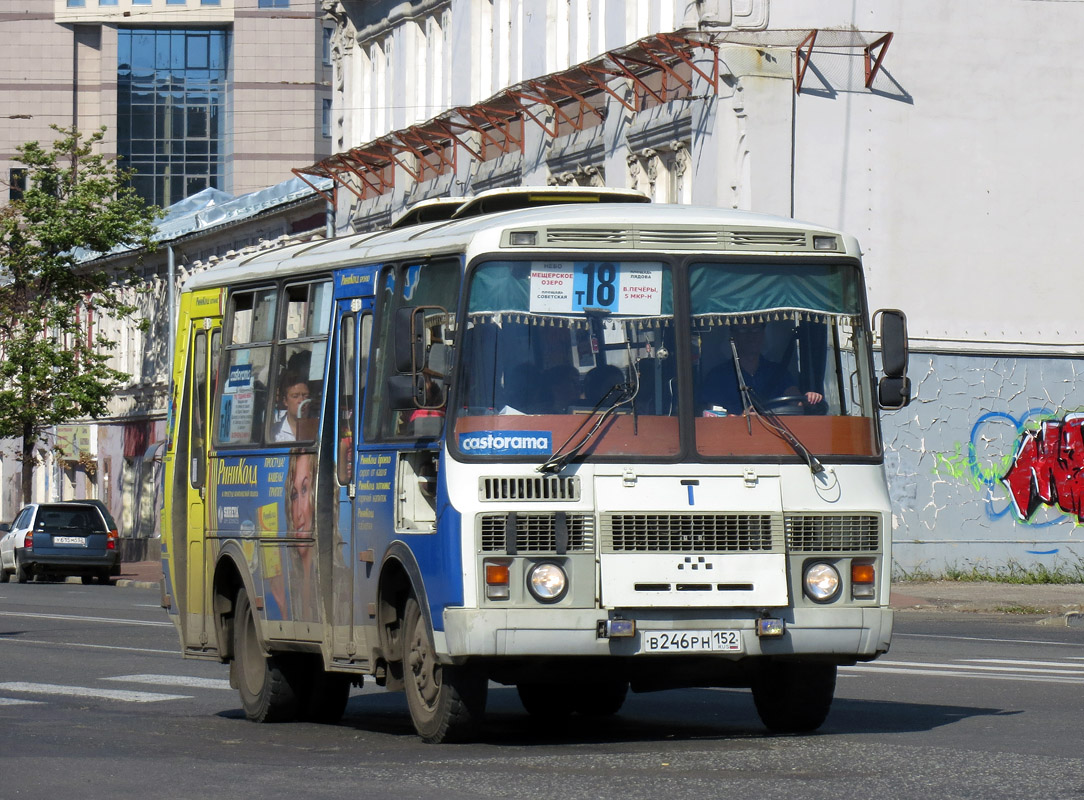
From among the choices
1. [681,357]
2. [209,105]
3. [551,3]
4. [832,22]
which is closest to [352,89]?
[551,3]

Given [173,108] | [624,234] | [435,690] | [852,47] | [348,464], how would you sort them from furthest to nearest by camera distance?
[173,108]
[852,47]
[348,464]
[624,234]
[435,690]

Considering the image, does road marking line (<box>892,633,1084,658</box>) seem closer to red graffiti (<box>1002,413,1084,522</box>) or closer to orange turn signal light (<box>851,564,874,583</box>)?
orange turn signal light (<box>851,564,874,583</box>)

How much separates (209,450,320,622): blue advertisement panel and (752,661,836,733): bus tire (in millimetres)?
2562

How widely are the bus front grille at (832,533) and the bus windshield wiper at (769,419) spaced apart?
257 mm

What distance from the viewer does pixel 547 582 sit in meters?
10.2

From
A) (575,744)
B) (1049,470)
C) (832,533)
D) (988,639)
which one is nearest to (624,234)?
(832,533)

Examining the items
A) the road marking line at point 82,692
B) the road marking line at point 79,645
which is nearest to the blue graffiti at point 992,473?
the road marking line at point 79,645

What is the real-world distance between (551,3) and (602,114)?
2.82 meters

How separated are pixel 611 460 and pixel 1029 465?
21.6 m

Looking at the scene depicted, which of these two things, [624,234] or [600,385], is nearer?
[600,385]

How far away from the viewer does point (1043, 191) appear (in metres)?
31.3

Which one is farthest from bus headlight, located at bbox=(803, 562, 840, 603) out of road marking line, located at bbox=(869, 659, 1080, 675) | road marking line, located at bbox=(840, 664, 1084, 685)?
road marking line, located at bbox=(869, 659, 1080, 675)

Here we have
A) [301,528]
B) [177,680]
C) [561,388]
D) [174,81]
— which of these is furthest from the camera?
[174,81]

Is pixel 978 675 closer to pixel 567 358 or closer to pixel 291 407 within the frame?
pixel 291 407
